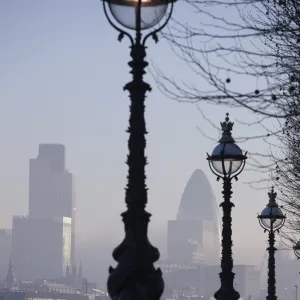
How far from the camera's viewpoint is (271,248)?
105 feet

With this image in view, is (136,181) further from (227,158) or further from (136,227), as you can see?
(227,158)

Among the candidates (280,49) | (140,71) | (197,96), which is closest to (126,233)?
(140,71)

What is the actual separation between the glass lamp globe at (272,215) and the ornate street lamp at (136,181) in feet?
54.6

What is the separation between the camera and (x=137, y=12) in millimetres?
14266

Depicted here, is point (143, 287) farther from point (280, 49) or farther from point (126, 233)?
point (280, 49)

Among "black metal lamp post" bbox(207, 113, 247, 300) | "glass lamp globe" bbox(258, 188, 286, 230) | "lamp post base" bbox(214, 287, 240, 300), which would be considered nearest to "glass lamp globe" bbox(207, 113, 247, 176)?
"black metal lamp post" bbox(207, 113, 247, 300)

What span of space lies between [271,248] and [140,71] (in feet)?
59.6

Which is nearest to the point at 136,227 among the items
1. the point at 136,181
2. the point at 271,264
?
the point at 136,181

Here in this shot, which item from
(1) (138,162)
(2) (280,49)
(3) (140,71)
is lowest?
(1) (138,162)

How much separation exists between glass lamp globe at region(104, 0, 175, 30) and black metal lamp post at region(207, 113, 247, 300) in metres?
9.61

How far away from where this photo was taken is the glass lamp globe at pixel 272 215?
101 feet

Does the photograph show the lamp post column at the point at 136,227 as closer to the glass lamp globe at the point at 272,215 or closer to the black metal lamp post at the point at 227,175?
the black metal lamp post at the point at 227,175

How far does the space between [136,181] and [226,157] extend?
9.76 m

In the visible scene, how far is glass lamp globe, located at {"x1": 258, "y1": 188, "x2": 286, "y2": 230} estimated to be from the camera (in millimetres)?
30809
